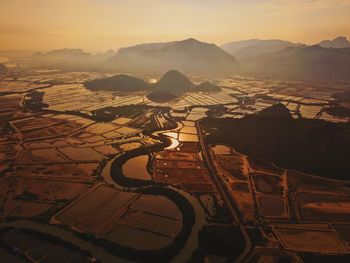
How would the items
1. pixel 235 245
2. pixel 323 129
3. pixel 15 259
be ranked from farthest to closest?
pixel 323 129 → pixel 235 245 → pixel 15 259

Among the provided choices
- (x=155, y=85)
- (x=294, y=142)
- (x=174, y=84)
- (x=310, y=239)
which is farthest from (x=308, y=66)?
(x=310, y=239)

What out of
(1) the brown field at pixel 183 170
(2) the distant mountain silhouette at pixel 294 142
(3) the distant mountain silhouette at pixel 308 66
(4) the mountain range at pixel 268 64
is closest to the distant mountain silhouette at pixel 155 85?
(2) the distant mountain silhouette at pixel 294 142

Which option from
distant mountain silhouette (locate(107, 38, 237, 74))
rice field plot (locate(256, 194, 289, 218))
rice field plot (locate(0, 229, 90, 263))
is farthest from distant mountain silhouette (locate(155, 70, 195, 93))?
rice field plot (locate(0, 229, 90, 263))

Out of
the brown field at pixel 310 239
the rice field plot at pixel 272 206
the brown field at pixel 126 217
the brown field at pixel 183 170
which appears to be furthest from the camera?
the brown field at pixel 183 170

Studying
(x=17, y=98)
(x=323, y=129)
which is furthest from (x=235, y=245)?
(x=17, y=98)

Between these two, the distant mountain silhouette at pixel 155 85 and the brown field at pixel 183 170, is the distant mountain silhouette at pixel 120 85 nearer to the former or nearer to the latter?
the distant mountain silhouette at pixel 155 85

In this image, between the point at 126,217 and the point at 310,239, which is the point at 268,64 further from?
the point at 126,217

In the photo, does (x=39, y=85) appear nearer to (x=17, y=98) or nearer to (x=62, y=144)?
(x=17, y=98)

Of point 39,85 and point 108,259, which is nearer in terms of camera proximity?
point 108,259
